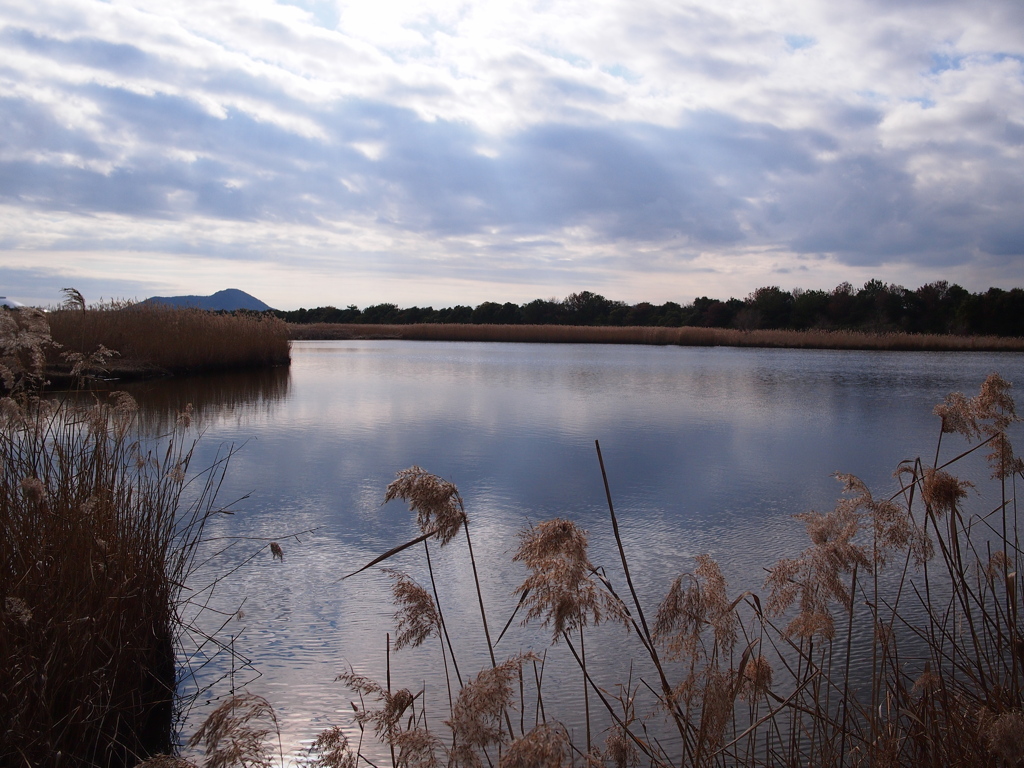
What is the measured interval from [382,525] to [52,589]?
195cm

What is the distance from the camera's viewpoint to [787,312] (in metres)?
36.4

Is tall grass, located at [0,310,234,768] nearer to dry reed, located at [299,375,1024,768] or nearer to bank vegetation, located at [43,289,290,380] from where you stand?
dry reed, located at [299,375,1024,768]

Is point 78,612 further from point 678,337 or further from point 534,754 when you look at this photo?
point 678,337

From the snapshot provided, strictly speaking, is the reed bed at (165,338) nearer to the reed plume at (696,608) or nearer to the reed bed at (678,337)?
the reed plume at (696,608)

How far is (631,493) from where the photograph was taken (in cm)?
407

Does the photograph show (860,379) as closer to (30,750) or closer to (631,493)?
(631,493)

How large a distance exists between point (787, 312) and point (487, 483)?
35169 millimetres

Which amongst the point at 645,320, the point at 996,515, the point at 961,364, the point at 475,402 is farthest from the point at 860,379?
the point at 645,320

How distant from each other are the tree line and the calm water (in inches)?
873

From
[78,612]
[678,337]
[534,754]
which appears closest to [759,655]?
[534,754]

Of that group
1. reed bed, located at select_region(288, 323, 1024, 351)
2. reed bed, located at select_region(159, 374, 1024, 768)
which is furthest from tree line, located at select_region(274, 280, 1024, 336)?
reed bed, located at select_region(159, 374, 1024, 768)

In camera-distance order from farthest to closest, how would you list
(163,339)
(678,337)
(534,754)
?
(678,337) → (163,339) → (534,754)

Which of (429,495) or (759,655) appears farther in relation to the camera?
(759,655)

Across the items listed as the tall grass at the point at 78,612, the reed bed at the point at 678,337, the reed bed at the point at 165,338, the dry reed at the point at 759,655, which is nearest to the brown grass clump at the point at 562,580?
the dry reed at the point at 759,655
